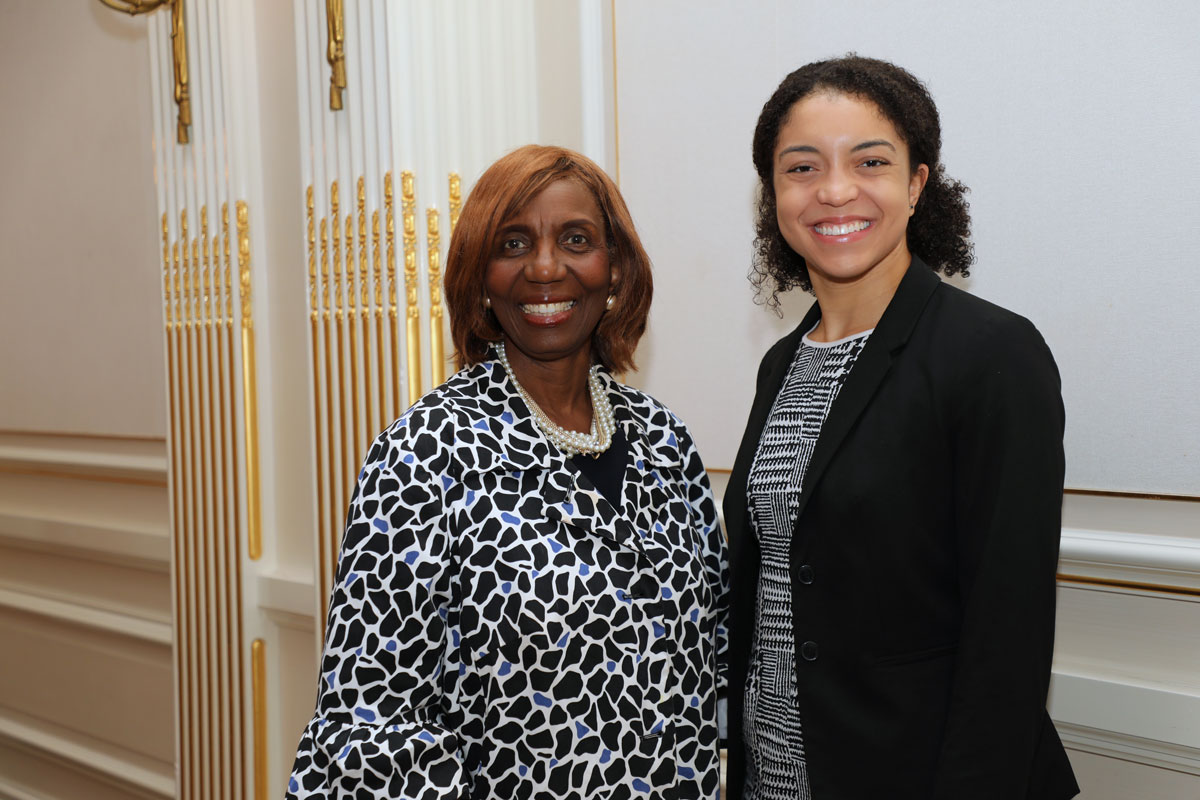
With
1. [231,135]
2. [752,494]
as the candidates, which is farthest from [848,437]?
[231,135]

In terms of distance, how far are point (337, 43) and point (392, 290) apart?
2.03 ft

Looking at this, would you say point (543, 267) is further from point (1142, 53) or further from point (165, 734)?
point (165, 734)

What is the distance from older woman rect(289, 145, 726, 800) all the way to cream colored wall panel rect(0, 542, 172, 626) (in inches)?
111

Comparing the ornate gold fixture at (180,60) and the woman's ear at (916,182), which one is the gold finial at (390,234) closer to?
the ornate gold fixture at (180,60)

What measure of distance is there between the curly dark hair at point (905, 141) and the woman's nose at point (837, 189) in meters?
0.10

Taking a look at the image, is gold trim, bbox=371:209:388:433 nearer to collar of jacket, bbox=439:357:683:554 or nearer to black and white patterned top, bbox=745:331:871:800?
collar of jacket, bbox=439:357:683:554

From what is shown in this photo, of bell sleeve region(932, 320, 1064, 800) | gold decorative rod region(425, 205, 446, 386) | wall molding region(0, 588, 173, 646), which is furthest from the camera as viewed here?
wall molding region(0, 588, 173, 646)

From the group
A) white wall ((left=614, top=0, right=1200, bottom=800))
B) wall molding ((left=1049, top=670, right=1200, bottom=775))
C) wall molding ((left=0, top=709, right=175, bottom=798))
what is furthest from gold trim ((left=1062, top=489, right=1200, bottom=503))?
wall molding ((left=0, top=709, right=175, bottom=798))

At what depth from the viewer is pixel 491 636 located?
57.2 inches

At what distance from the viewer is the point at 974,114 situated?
2.00 metres

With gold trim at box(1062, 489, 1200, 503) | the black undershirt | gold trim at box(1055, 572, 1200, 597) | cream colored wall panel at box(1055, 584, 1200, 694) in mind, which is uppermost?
the black undershirt

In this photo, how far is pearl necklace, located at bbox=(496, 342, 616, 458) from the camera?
1.60 meters

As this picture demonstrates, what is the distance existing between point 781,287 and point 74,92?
332 cm

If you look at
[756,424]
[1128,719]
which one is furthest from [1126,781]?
[756,424]
